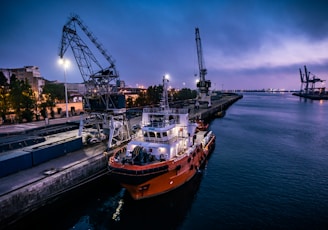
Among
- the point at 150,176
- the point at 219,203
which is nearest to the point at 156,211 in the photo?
the point at 150,176

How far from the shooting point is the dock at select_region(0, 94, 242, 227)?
15250 millimetres

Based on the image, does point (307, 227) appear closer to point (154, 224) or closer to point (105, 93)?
point (154, 224)

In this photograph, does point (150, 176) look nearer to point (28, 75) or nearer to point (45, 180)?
point (45, 180)

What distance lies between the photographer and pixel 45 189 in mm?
17422

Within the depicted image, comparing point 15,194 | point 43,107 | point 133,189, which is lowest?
point 133,189

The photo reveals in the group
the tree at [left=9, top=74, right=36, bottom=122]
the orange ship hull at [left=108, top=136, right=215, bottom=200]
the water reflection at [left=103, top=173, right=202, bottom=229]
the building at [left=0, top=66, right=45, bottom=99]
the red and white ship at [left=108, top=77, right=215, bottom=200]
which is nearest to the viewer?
the water reflection at [left=103, top=173, right=202, bottom=229]

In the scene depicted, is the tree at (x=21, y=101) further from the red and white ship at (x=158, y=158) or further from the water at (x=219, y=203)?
the water at (x=219, y=203)

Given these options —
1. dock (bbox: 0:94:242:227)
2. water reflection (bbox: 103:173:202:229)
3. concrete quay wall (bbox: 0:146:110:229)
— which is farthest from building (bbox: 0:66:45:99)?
water reflection (bbox: 103:173:202:229)

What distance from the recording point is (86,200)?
20.2 m

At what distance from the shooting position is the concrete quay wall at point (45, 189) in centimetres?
1494

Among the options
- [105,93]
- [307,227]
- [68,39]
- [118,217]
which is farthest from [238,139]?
[68,39]

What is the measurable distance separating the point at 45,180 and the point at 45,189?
2.64 feet

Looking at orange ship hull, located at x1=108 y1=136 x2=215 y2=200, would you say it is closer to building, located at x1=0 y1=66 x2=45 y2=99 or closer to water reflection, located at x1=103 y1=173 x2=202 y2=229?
water reflection, located at x1=103 y1=173 x2=202 y2=229

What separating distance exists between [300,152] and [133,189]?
32.8m
